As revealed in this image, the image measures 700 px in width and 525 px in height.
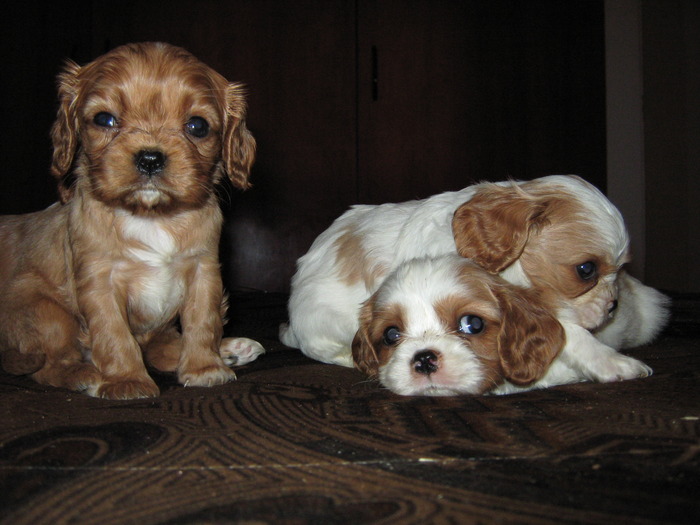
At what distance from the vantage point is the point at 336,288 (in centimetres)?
344

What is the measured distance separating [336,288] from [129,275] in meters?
1.05

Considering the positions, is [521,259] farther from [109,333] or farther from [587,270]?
[109,333]

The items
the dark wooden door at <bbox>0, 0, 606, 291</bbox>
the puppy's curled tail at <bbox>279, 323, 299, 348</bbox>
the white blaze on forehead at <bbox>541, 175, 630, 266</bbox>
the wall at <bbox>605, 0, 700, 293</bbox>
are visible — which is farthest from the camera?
the wall at <bbox>605, 0, 700, 293</bbox>

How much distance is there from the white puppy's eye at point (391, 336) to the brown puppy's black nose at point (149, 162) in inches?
45.5

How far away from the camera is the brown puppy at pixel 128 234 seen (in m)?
2.69

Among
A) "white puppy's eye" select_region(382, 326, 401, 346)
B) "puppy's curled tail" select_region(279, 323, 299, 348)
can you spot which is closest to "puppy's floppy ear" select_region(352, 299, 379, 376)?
"white puppy's eye" select_region(382, 326, 401, 346)

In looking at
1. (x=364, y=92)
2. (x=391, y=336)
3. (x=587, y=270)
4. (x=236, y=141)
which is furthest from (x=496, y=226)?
(x=364, y=92)

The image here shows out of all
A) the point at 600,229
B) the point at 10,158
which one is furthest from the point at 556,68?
the point at 10,158

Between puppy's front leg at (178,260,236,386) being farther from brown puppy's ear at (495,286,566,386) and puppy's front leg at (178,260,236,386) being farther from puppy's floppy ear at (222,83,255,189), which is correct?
brown puppy's ear at (495,286,566,386)

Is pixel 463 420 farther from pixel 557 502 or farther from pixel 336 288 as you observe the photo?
pixel 336 288

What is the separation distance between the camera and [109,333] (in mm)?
2738

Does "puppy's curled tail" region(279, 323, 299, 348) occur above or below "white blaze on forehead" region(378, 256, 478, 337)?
below

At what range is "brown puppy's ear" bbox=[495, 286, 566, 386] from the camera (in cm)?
268

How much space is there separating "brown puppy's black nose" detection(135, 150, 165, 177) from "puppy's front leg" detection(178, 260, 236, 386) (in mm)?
555
